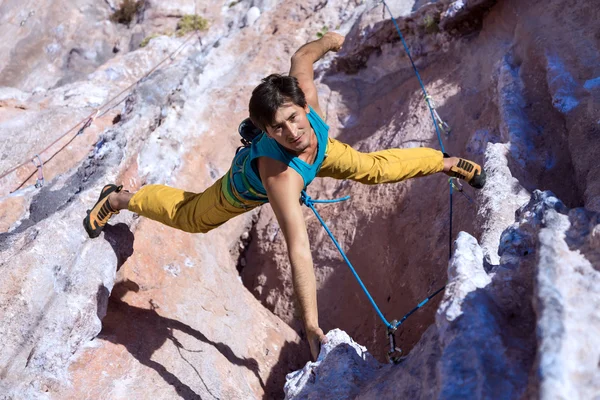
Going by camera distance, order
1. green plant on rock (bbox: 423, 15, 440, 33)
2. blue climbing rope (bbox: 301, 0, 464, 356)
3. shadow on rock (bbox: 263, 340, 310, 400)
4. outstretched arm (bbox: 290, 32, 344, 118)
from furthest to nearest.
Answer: green plant on rock (bbox: 423, 15, 440, 33) < shadow on rock (bbox: 263, 340, 310, 400) < outstretched arm (bbox: 290, 32, 344, 118) < blue climbing rope (bbox: 301, 0, 464, 356)

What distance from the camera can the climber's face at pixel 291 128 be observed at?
2.83m

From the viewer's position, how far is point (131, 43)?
10438mm

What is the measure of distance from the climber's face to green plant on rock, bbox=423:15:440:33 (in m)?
3.15

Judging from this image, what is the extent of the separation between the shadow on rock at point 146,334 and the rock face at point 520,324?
5.09 feet

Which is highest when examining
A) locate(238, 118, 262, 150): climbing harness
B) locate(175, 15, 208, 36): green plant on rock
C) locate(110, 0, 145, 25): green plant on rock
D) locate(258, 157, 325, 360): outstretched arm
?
locate(110, 0, 145, 25): green plant on rock

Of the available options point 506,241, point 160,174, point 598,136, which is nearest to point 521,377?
point 506,241

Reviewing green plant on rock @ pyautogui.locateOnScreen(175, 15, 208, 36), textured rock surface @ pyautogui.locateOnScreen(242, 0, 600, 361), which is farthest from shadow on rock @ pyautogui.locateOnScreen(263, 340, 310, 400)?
green plant on rock @ pyautogui.locateOnScreen(175, 15, 208, 36)

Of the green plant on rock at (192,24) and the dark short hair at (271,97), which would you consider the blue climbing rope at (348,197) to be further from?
the green plant on rock at (192,24)

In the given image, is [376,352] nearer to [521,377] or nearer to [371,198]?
[371,198]

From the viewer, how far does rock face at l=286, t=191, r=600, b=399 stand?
175cm

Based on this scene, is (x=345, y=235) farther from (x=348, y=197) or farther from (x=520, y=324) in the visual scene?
(x=520, y=324)

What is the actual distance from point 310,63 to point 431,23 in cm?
233

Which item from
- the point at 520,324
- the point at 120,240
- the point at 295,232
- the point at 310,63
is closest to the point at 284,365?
the point at 120,240

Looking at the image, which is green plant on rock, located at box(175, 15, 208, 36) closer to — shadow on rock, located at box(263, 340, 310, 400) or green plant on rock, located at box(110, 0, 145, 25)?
green plant on rock, located at box(110, 0, 145, 25)
